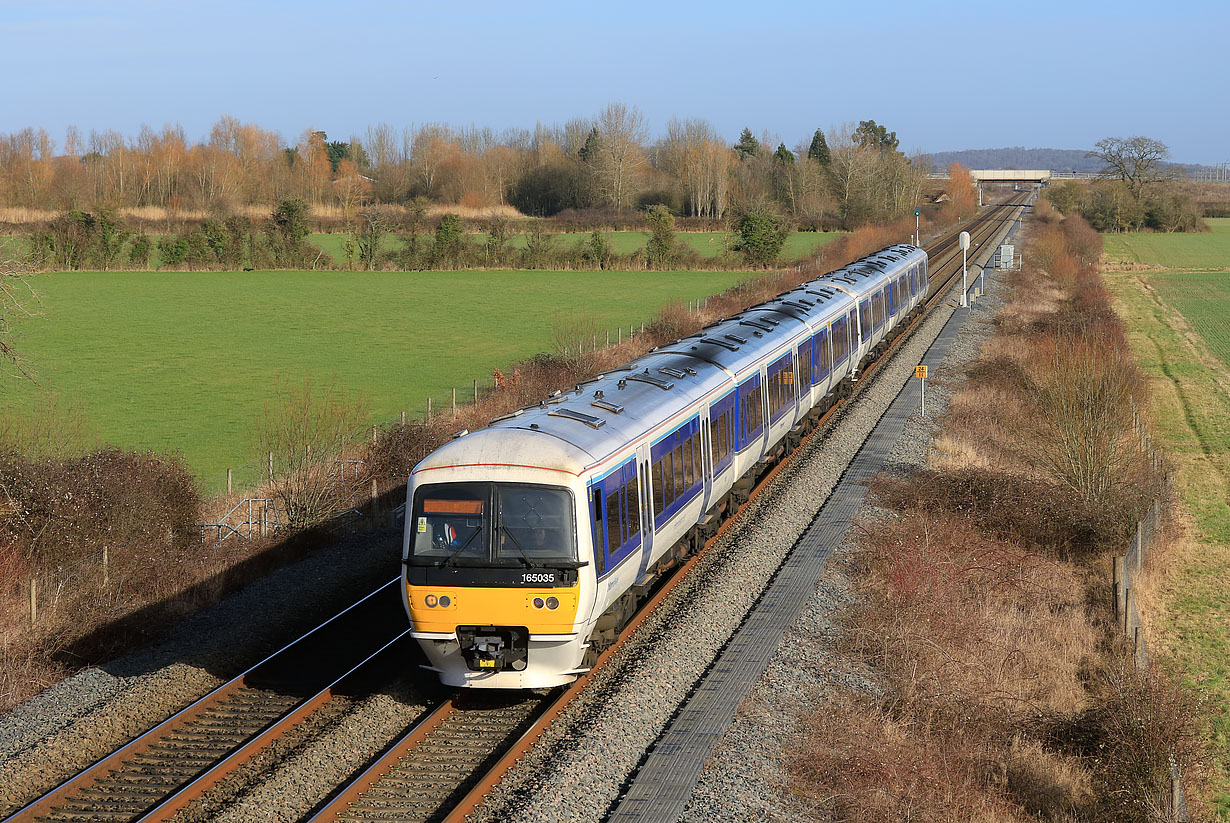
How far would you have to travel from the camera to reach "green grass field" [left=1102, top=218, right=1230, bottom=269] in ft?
279

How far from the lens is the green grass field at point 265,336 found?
1356 inches

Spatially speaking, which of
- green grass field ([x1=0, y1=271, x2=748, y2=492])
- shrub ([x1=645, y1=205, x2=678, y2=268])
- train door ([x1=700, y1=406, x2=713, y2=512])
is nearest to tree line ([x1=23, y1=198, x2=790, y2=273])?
shrub ([x1=645, y1=205, x2=678, y2=268])

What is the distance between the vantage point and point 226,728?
1185cm

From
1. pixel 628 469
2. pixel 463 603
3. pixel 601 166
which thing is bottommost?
pixel 463 603

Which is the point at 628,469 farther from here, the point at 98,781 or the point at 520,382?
the point at 520,382

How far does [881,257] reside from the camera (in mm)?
40125

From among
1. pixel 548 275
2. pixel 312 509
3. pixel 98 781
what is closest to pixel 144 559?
pixel 312 509

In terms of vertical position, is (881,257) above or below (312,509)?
above

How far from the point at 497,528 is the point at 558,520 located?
613 millimetres

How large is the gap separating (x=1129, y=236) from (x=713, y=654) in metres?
106

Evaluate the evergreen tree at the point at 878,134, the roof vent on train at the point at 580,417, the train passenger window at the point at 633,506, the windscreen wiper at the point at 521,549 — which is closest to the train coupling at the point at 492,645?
the windscreen wiper at the point at 521,549

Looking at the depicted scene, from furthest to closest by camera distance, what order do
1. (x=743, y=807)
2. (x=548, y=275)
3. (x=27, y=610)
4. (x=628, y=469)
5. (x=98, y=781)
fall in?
(x=548, y=275), (x=27, y=610), (x=628, y=469), (x=98, y=781), (x=743, y=807)

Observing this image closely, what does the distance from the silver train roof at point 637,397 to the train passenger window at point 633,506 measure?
1.70 feet

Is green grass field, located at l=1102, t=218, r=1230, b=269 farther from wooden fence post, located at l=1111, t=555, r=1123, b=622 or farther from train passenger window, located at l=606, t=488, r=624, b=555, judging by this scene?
train passenger window, located at l=606, t=488, r=624, b=555
